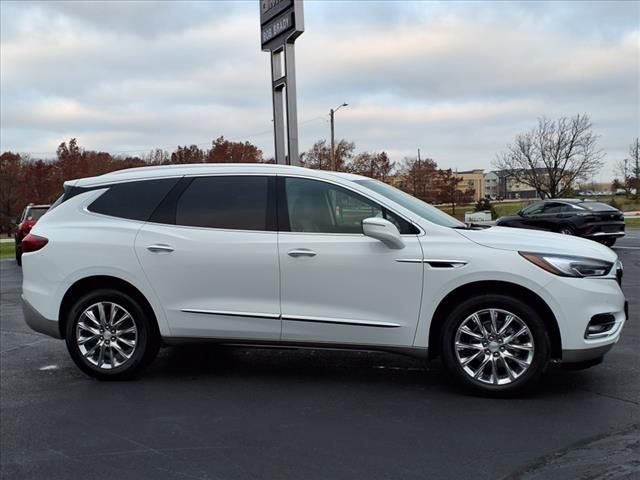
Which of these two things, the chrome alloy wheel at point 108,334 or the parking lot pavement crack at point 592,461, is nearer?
the parking lot pavement crack at point 592,461

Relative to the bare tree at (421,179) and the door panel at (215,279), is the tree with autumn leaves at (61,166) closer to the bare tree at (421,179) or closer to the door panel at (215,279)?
the bare tree at (421,179)

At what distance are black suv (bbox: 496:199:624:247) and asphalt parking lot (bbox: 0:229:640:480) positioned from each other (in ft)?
42.4

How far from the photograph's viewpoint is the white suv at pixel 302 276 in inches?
185

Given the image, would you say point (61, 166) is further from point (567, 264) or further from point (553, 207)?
point (567, 264)

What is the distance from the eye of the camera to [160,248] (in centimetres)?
530

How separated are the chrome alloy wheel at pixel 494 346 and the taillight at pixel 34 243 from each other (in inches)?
145

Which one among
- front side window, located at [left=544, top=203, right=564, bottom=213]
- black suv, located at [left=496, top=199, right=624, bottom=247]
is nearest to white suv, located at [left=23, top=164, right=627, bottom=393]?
black suv, located at [left=496, top=199, right=624, bottom=247]

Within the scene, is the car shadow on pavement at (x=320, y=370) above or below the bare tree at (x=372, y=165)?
below

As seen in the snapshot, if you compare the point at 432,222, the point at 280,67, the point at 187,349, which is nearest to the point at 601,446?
the point at 432,222

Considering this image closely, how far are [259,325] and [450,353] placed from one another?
1546 mm

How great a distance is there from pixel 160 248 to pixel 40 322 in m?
1.39

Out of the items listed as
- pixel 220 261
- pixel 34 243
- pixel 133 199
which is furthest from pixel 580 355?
pixel 34 243

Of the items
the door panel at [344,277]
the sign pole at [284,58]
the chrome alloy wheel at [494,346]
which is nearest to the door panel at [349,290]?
the door panel at [344,277]

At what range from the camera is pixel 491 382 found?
15.5 feet
